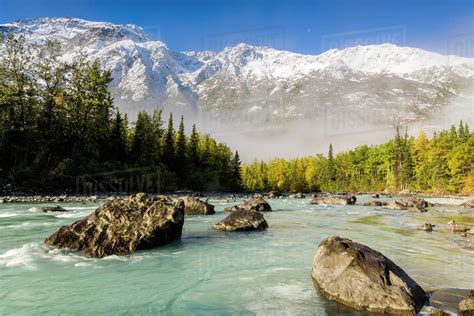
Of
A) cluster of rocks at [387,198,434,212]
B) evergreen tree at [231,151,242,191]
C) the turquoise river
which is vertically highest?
evergreen tree at [231,151,242,191]

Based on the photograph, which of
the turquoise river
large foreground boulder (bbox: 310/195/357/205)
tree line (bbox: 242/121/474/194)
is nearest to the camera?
the turquoise river

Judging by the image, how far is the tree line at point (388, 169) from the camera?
78.3 meters

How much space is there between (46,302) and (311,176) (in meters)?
130

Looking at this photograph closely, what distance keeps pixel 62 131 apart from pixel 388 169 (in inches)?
3493

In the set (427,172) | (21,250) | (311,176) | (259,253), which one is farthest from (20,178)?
(311,176)

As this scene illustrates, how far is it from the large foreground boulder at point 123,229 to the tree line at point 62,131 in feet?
119

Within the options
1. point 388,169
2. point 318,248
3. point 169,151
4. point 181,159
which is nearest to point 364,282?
point 318,248

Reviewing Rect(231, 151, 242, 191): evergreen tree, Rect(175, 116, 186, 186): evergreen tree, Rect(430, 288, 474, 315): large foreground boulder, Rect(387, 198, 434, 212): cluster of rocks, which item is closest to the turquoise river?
Rect(430, 288, 474, 315): large foreground boulder

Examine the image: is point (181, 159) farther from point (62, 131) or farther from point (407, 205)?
point (407, 205)

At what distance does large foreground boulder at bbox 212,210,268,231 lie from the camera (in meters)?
16.8

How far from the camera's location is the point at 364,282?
23.5ft

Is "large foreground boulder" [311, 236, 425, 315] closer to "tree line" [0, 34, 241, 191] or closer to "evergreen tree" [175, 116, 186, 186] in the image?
"tree line" [0, 34, 241, 191]

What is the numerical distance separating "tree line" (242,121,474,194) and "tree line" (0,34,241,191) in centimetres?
5517

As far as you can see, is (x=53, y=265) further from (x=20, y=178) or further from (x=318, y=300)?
(x=20, y=178)
